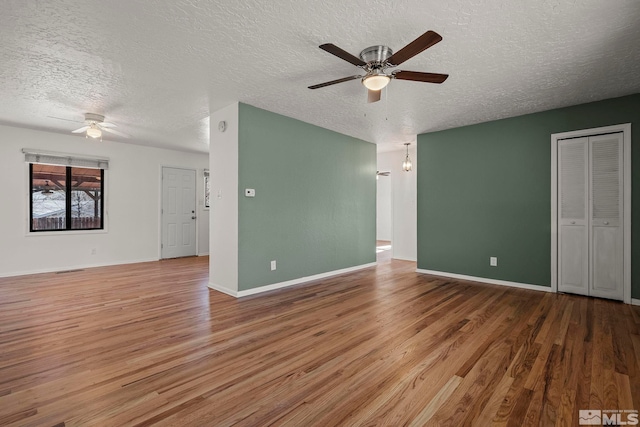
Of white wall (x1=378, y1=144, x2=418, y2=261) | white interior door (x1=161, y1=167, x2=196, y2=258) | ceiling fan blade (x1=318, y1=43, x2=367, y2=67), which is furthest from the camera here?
white interior door (x1=161, y1=167, x2=196, y2=258)

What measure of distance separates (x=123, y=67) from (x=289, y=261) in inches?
120

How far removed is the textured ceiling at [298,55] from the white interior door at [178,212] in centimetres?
273

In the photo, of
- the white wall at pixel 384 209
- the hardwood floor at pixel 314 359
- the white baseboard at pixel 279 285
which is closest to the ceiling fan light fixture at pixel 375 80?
the hardwood floor at pixel 314 359

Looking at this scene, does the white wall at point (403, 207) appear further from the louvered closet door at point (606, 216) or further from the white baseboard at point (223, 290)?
the white baseboard at point (223, 290)

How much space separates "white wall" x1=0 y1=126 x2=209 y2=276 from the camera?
16.6ft

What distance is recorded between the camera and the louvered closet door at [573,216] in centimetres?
385

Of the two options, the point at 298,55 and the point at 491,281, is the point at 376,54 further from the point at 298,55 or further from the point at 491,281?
the point at 491,281

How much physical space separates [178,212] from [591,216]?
773 cm

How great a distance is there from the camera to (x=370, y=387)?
186 cm

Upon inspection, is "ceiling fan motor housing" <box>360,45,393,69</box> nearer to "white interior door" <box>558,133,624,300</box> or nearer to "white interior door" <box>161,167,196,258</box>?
"white interior door" <box>558,133,624,300</box>

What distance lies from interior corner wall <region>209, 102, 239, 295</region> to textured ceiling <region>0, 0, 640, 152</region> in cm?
32

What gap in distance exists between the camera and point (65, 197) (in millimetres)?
5676

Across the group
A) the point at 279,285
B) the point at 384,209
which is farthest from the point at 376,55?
the point at 384,209

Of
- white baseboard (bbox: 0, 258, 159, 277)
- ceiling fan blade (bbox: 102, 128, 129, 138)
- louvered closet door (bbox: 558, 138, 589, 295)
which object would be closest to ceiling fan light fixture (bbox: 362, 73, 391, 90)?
louvered closet door (bbox: 558, 138, 589, 295)
